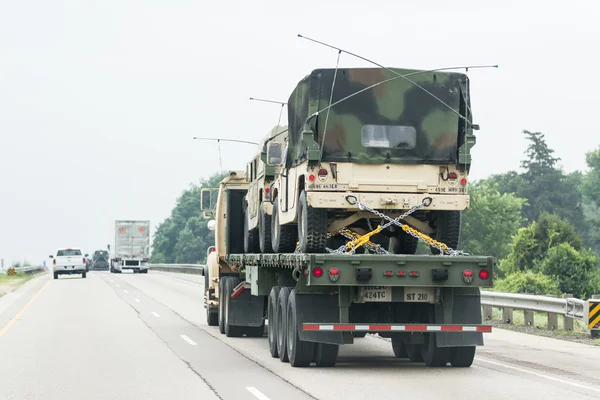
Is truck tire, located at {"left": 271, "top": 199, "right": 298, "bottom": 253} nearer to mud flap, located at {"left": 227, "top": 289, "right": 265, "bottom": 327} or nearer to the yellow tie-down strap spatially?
mud flap, located at {"left": 227, "top": 289, "right": 265, "bottom": 327}

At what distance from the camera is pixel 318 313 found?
14.4 meters

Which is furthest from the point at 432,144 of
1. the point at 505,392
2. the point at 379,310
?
the point at 505,392

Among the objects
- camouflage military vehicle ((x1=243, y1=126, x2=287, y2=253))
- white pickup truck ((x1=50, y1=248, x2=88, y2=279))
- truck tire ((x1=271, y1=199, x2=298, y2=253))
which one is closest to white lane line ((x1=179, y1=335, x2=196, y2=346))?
camouflage military vehicle ((x1=243, y1=126, x2=287, y2=253))

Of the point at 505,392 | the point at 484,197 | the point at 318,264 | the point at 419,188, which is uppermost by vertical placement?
the point at 484,197

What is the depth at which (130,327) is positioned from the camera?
77.0 feet

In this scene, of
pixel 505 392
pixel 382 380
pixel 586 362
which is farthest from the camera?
pixel 586 362

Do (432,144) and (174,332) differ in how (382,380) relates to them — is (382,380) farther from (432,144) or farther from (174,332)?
(174,332)

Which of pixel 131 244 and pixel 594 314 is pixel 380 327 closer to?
pixel 594 314

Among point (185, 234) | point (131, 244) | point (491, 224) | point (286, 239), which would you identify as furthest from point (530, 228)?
point (185, 234)

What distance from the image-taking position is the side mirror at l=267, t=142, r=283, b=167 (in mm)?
17703

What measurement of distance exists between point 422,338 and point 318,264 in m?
2.27

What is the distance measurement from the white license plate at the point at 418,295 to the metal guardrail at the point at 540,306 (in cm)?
608

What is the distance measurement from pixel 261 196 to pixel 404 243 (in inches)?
148

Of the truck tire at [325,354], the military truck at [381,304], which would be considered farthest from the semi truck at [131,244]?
the truck tire at [325,354]
